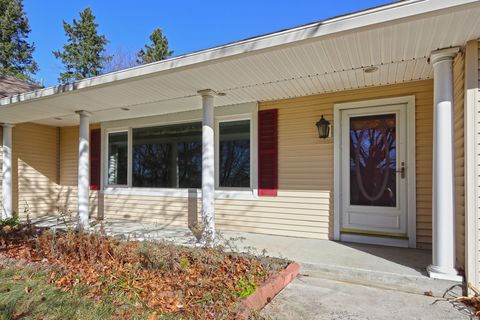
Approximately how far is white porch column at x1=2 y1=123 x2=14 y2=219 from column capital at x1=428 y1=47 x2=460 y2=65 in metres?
7.62

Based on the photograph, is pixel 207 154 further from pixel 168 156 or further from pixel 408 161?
pixel 408 161

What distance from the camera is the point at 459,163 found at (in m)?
2.92

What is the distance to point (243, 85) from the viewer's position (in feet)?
13.9

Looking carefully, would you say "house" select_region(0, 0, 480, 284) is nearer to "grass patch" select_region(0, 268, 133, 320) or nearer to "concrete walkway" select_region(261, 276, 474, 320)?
"concrete walkway" select_region(261, 276, 474, 320)

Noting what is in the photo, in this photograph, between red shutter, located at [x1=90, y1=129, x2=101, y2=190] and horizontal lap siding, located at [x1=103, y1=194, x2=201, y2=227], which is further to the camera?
red shutter, located at [x1=90, y1=129, x2=101, y2=190]

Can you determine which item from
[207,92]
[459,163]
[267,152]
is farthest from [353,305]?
[207,92]

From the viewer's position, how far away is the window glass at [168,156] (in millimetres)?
5996

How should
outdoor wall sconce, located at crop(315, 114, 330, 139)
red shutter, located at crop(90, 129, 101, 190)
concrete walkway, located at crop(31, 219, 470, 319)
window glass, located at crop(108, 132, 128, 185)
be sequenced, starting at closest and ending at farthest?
concrete walkway, located at crop(31, 219, 470, 319) → outdoor wall sconce, located at crop(315, 114, 330, 139) → window glass, located at crop(108, 132, 128, 185) → red shutter, located at crop(90, 129, 101, 190)

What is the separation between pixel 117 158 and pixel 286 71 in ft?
15.8

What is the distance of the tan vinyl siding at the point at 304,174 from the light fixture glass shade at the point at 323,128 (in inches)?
4.4

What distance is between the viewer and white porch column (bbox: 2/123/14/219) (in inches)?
255

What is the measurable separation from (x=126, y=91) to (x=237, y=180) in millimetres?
2320

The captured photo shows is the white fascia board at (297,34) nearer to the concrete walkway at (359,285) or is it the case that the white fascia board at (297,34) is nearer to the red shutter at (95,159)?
the concrete walkway at (359,285)

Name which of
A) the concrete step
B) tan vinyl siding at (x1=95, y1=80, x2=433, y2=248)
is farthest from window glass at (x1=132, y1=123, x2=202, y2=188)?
the concrete step
